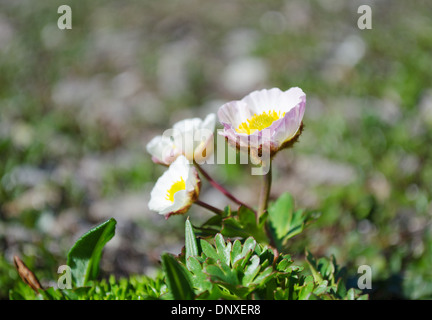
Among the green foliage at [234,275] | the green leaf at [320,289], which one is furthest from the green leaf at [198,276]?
the green leaf at [320,289]

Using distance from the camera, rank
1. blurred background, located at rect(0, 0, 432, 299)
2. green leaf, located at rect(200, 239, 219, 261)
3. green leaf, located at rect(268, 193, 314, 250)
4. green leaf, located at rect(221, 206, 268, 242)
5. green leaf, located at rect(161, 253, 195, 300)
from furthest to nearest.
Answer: blurred background, located at rect(0, 0, 432, 299), green leaf, located at rect(268, 193, 314, 250), green leaf, located at rect(221, 206, 268, 242), green leaf, located at rect(200, 239, 219, 261), green leaf, located at rect(161, 253, 195, 300)

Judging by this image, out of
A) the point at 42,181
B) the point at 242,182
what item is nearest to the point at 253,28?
the point at 242,182

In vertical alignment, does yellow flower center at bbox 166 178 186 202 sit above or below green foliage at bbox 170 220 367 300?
above

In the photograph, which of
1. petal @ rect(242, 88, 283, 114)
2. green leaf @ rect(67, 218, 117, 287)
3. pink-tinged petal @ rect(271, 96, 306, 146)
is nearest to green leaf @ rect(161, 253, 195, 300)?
green leaf @ rect(67, 218, 117, 287)

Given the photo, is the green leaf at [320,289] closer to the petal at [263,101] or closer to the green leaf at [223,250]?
the green leaf at [223,250]

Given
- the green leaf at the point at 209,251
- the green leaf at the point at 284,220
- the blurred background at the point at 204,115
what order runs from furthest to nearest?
1. the blurred background at the point at 204,115
2. the green leaf at the point at 284,220
3. the green leaf at the point at 209,251

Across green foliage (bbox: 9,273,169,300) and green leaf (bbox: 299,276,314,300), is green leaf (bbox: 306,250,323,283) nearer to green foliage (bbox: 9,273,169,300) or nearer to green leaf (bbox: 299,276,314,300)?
green leaf (bbox: 299,276,314,300)
